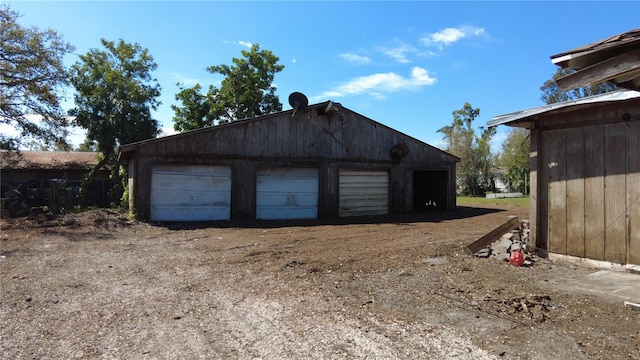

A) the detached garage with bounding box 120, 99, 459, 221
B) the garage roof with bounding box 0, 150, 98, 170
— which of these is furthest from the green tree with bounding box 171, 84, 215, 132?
the detached garage with bounding box 120, 99, 459, 221

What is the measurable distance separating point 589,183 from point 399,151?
1185cm

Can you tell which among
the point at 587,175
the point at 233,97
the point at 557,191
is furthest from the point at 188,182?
the point at 233,97

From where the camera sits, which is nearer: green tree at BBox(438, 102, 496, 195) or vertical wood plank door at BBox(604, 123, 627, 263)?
vertical wood plank door at BBox(604, 123, 627, 263)

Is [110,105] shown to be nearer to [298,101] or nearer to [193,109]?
[193,109]

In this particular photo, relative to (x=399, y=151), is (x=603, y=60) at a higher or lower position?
lower

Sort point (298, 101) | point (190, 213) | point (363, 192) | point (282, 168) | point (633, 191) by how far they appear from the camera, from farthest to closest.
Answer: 1. point (363, 192)
2. point (298, 101)
3. point (282, 168)
4. point (190, 213)
5. point (633, 191)

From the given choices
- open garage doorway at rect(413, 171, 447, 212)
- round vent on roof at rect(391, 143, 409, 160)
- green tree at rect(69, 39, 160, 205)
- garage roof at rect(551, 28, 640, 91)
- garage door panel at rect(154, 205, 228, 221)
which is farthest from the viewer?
green tree at rect(69, 39, 160, 205)

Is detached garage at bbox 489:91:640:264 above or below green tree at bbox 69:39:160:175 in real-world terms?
below

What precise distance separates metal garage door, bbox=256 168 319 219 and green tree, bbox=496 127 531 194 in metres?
30.5

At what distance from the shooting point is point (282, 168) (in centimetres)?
1595

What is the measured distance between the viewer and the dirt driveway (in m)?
3.58

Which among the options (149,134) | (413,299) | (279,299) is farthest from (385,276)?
(149,134)

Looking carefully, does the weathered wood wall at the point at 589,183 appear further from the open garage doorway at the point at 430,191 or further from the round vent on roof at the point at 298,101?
the open garage doorway at the point at 430,191

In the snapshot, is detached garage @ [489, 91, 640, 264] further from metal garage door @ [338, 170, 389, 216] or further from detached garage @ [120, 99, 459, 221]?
metal garage door @ [338, 170, 389, 216]
